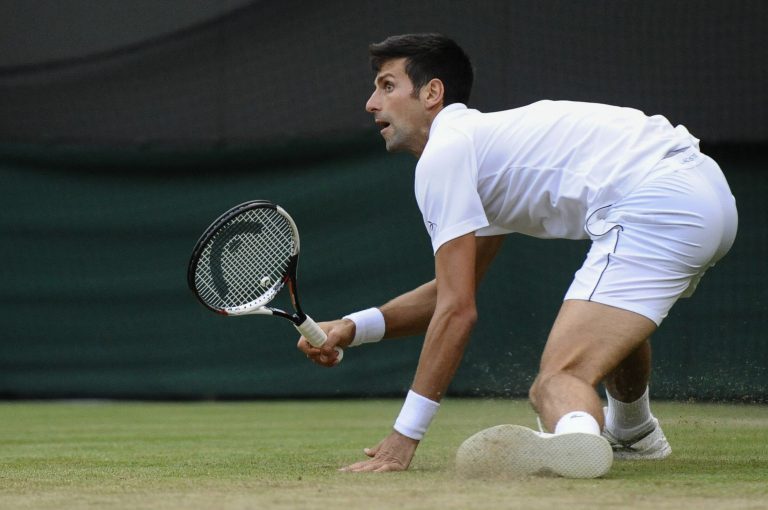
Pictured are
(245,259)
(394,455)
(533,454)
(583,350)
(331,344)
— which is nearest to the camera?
(533,454)

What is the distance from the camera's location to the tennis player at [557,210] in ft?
9.98

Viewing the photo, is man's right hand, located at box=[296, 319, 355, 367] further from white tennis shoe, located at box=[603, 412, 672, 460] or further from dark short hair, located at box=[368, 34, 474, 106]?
white tennis shoe, located at box=[603, 412, 672, 460]

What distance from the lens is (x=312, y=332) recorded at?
3424mm

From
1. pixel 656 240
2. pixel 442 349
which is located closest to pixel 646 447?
pixel 656 240

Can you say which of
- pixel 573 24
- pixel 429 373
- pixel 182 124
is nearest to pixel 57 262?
pixel 182 124

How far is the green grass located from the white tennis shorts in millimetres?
442

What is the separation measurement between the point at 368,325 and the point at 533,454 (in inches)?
34.1

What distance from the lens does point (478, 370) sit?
6.71m

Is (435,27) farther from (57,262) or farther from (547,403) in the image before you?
(547,403)

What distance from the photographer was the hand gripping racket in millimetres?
3410

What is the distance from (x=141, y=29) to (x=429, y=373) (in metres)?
4.72

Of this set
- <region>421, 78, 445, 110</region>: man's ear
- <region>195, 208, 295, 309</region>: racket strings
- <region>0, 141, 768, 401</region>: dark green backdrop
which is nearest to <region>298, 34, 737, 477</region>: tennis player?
<region>421, 78, 445, 110</region>: man's ear

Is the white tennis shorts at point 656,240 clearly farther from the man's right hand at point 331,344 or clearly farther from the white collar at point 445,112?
the man's right hand at point 331,344

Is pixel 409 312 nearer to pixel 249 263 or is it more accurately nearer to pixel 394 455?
pixel 249 263
